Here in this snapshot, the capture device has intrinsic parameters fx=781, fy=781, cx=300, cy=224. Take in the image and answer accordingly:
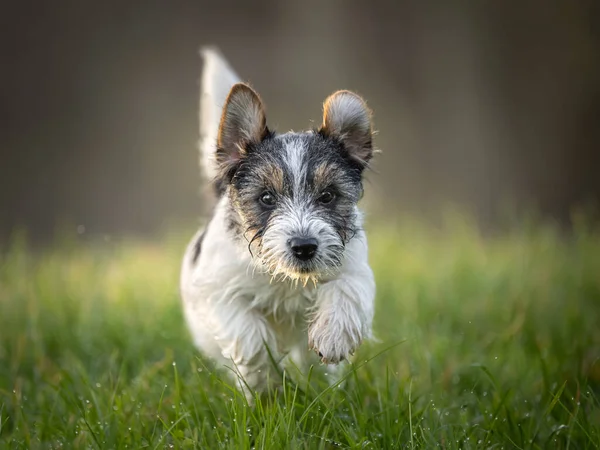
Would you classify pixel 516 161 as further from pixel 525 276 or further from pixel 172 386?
pixel 172 386

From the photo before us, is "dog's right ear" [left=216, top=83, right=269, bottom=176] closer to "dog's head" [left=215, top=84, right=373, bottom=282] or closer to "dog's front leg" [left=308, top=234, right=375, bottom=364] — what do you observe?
"dog's head" [left=215, top=84, right=373, bottom=282]

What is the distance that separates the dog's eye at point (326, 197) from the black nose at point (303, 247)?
0.28m

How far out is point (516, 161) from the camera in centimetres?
1126

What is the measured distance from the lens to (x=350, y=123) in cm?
361

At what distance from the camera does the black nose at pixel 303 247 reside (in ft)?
10.4

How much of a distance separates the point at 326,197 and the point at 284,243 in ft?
1.18

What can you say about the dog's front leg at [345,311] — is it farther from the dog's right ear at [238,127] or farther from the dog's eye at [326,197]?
the dog's right ear at [238,127]

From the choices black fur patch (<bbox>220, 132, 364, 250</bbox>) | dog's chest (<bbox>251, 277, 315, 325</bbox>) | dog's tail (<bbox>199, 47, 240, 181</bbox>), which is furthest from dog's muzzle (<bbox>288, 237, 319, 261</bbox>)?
dog's tail (<bbox>199, 47, 240, 181</bbox>)

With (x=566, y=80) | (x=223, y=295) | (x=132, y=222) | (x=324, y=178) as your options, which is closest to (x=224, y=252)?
(x=223, y=295)

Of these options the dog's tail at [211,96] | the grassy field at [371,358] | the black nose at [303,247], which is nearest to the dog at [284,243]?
the black nose at [303,247]

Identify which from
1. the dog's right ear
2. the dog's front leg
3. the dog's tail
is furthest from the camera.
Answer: the dog's tail

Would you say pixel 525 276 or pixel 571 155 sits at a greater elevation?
pixel 571 155

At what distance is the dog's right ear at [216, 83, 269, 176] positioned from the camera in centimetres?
353

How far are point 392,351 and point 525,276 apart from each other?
6.81 ft
